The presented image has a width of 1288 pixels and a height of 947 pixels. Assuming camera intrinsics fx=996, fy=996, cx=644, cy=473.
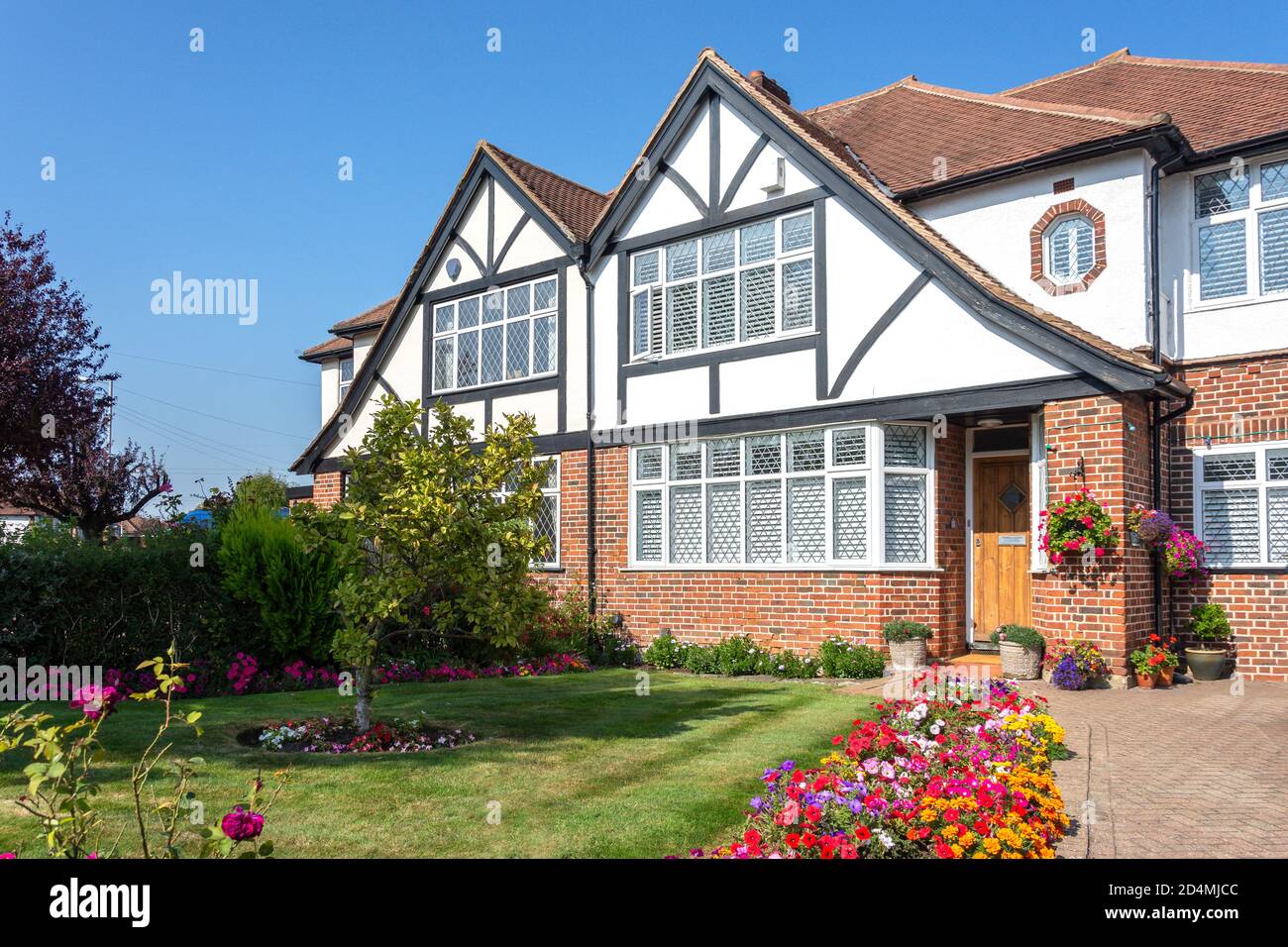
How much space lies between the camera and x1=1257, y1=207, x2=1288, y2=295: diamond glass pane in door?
11.6 m

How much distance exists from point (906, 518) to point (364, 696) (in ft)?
24.2

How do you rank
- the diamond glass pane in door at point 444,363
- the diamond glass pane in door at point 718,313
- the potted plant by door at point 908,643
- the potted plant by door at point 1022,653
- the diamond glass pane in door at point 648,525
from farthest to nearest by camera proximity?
1. the diamond glass pane in door at point 444,363
2. the diamond glass pane in door at point 648,525
3. the diamond glass pane in door at point 718,313
4. the potted plant by door at point 908,643
5. the potted plant by door at point 1022,653

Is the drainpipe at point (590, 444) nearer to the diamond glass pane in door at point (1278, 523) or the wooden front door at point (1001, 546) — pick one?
the wooden front door at point (1001, 546)

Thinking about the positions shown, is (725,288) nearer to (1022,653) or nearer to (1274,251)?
(1022,653)

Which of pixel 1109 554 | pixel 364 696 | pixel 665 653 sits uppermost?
pixel 1109 554

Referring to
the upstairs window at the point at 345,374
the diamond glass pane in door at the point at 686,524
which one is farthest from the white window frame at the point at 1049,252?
the upstairs window at the point at 345,374

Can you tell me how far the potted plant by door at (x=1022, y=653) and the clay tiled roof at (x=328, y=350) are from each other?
16.3 meters

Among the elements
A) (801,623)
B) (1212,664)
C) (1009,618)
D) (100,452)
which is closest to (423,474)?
(801,623)

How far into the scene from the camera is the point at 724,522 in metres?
14.0

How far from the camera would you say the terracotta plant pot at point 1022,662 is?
1110 centimetres

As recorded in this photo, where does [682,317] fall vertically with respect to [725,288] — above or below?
below

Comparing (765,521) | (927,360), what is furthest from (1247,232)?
(765,521)
